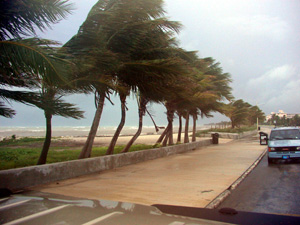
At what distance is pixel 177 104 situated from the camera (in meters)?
17.1

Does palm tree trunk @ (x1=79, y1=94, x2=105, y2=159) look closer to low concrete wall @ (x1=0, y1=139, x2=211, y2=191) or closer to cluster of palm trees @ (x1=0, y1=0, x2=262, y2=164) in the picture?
cluster of palm trees @ (x1=0, y1=0, x2=262, y2=164)

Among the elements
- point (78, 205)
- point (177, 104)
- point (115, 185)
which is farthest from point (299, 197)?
point (177, 104)

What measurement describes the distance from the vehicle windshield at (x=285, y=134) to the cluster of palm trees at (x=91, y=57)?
4.97 meters

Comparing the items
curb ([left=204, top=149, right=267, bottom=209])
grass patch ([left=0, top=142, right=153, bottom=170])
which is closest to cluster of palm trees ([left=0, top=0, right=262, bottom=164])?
grass patch ([left=0, top=142, right=153, bottom=170])

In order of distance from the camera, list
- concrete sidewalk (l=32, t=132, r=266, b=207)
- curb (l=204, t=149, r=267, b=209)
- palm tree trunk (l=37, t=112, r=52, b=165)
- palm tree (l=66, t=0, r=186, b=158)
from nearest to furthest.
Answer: curb (l=204, t=149, r=267, b=209), concrete sidewalk (l=32, t=132, r=266, b=207), palm tree (l=66, t=0, r=186, b=158), palm tree trunk (l=37, t=112, r=52, b=165)

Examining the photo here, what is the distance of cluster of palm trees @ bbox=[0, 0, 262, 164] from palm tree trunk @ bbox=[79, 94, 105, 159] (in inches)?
1.6

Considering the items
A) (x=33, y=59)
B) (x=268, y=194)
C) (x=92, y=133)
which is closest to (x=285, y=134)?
(x=268, y=194)

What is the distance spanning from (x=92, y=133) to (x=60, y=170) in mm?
2956

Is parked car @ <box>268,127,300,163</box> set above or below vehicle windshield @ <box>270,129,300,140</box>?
below

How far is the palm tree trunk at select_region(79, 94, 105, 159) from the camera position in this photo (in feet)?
34.5

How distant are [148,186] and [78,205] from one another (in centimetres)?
491

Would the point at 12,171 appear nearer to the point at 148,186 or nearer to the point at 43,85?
the point at 43,85

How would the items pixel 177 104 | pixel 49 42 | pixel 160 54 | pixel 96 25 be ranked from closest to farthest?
pixel 49 42
pixel 96 25
pixel 160 54
pixel 177 104

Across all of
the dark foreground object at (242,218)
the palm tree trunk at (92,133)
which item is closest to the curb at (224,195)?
the dark foreground object at (242,218)
